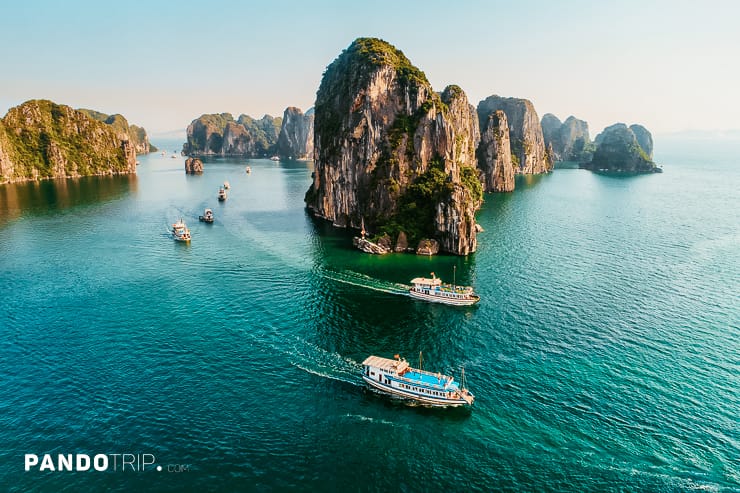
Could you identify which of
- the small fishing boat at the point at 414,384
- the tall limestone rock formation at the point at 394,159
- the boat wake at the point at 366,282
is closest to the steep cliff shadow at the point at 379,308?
the boat wake at the point at 366,282

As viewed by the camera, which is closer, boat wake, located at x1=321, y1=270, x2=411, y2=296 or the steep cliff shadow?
the steep cliff shadow

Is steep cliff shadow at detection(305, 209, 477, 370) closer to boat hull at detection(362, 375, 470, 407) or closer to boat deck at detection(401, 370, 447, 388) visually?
boat deck at detection(401, 370, 447, 388)

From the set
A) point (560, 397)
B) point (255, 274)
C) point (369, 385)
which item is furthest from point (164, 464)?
point (255, 274)

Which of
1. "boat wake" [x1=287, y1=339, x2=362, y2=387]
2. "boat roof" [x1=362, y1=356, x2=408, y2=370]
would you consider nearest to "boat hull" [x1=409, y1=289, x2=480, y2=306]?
"boat roof" [x1=362, y1=356, x2=408, y2=370]

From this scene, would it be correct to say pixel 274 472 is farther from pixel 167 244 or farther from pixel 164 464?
pixel 167 244

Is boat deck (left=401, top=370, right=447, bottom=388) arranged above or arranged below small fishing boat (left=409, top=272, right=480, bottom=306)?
below

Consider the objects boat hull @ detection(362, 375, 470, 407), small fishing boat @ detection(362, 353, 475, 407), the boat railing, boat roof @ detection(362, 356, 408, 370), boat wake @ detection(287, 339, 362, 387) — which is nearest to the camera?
boat hull @ detection(362, 375, 470, 407)
